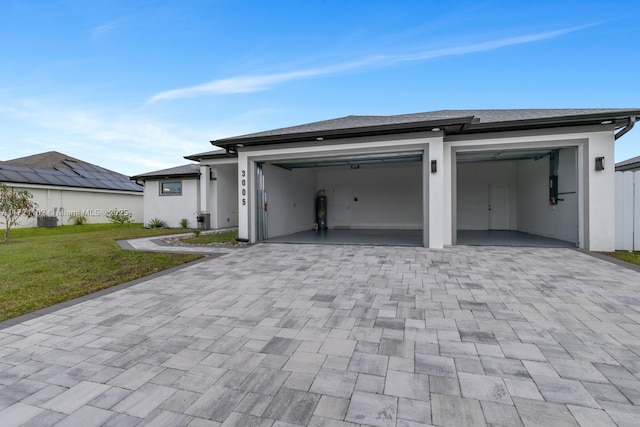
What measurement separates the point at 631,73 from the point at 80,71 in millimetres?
20478

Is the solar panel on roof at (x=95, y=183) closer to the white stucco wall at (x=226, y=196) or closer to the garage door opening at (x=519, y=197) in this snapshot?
the white stucco wall at (x=226, y=196)

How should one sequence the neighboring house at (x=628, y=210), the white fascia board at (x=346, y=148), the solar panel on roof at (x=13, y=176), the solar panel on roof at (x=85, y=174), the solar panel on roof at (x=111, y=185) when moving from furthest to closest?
the solar panel on roof at (x=85, y=174) → the solar panel on roof at (x=111, y=185) → the solar panel on roof at (x=13, y=176) → the white fascia board at (x=346, y=148) → the neighboring house at (x=628, y=210)

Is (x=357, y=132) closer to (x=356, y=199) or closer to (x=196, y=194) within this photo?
(x=356, y=199)

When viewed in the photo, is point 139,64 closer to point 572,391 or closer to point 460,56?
point 460,56

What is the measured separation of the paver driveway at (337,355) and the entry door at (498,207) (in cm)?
841

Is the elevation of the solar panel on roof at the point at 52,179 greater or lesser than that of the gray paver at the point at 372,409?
greater

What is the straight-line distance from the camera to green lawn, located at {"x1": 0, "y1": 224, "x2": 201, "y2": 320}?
158 inches

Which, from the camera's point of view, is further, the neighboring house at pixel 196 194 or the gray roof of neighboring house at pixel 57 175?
the gray roof of neighboring house at pixel 57 175

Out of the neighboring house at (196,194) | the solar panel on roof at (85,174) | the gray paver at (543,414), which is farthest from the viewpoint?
the solar panel on roof at (85,174)

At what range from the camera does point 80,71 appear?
10.5 m

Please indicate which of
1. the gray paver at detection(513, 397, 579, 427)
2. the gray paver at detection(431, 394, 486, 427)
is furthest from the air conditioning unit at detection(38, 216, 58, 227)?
the gray paver at detection(513, 397, 579, 427)

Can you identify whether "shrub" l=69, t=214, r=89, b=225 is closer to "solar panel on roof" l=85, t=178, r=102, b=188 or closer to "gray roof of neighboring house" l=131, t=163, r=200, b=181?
"solar panel on roof" l=85, t=178, r=102, b=188

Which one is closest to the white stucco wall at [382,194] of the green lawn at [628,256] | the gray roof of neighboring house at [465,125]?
the gray roof of neighboring house at [465,125]

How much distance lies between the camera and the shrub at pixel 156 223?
14.4 metres
